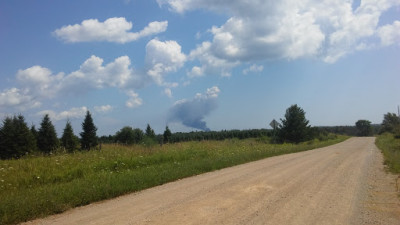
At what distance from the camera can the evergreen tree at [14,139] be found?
34469mm

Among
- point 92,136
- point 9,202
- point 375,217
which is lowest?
point 375,217

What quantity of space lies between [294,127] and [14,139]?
35730 mm

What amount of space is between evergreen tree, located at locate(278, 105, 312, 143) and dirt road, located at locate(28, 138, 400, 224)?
37.8m

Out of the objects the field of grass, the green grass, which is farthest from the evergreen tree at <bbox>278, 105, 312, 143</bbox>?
the field of grass

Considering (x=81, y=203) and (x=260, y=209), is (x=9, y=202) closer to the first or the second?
(x=81, y=203)

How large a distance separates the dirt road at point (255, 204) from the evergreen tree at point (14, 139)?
96.5 feet

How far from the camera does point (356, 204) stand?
25.4ft

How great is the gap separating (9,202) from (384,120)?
102624 millimetres

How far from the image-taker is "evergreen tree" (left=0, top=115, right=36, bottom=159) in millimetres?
34469

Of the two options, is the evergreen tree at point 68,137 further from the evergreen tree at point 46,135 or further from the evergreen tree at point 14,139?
the evergreen tree at point 14,139

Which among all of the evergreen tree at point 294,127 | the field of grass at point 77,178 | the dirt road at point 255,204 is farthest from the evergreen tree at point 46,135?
the dirt road at point 255,204

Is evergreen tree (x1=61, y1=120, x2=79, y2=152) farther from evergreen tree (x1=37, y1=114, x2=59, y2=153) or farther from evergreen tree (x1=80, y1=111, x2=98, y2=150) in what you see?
evergreen tree (x1=80, y1=111, x2=98, y2=150)

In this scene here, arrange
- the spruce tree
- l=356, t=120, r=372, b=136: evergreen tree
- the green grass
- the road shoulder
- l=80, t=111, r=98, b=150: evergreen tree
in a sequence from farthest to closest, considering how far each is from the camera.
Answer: l=356, t=120, r=372, b=136: evergreen tree → l=80, t=111, r=98, b=150: evergreen tree → the spruce tree → the green grass → the road shoulder

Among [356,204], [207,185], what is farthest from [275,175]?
[356,204]
